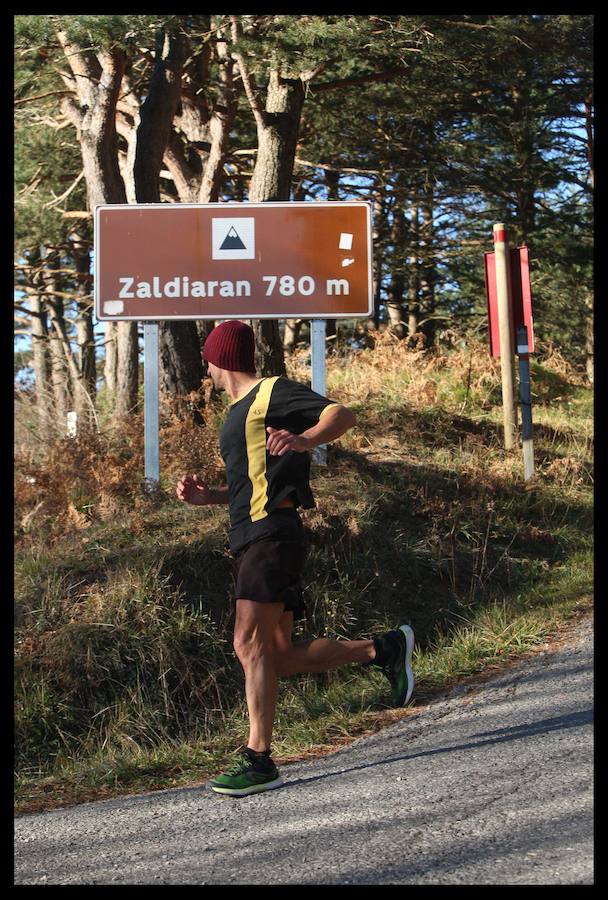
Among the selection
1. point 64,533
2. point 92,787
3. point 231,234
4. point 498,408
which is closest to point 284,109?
point 231,234

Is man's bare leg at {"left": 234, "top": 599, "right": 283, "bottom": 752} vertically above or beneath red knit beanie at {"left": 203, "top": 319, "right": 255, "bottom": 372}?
beneath

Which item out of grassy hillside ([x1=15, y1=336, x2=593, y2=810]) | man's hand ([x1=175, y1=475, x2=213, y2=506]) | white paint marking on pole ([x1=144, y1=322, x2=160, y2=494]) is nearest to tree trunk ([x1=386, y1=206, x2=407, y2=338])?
grassy hillside ([x1=15, y1=336, x2=593, y2=810])

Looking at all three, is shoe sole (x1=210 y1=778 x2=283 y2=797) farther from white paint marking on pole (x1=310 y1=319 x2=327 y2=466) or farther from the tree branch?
the tree branch

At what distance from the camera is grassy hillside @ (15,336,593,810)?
6285 mm

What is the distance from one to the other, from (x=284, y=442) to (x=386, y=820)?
161cm

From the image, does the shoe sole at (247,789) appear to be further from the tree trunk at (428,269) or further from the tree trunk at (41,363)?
the tree trunk at (428,269)

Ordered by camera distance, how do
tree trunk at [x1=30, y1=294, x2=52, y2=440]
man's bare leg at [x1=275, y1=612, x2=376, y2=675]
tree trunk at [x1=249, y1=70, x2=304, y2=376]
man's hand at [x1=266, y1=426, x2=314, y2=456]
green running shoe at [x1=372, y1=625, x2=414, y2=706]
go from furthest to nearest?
tree trunk at [x1=249, y1=70, x2=304, y2=376] → tree trunk at [x1=30, y1=294, x2=52, y2=440] → green running shoe at [x1=372, y1=625, x2=414, y2=706] → man's bare leg at [x1=275, y1=612, x2=376, y2=675] → man's hand at [x1=266, y1=426, x2=314, y2=456]

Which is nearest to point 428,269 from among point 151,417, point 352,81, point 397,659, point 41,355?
point 41,355

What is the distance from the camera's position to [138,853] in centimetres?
405

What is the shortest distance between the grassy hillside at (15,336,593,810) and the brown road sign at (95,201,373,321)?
145 centimetres

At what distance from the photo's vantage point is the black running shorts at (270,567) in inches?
183

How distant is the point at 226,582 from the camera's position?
763 centimetres

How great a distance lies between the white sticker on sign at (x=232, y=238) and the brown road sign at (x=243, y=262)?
10 millimetres
